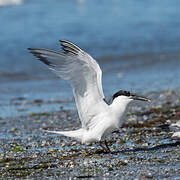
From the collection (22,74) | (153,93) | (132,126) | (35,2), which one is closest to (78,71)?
(132,126)

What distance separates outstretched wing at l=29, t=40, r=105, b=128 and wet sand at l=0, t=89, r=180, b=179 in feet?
2.65

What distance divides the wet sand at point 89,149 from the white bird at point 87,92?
334 millimetres

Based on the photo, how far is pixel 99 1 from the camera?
1027 inches

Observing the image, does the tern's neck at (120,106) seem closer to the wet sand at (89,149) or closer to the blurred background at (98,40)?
the wet sand at (89,149)

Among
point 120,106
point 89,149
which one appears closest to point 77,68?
point 120,106

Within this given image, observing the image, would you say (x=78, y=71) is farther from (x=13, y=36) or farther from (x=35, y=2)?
(x=35, y=2)

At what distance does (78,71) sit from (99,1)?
20.8 m

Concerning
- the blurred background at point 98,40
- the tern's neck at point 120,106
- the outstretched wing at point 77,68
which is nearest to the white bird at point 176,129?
the tern's neck at point 120,106

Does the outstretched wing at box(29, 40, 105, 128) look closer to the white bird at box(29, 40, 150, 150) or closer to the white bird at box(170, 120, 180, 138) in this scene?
the white bird at box(29, 40, 150, 150)

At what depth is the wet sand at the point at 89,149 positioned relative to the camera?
5.16 m

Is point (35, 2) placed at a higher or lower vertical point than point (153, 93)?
higher

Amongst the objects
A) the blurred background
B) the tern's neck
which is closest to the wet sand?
the tern's neck

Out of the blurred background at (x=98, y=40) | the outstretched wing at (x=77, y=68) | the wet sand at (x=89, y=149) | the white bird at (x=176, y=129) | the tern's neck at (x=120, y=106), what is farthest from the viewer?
the blurred background at (x=98, y=40)

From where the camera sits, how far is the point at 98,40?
17.5m
